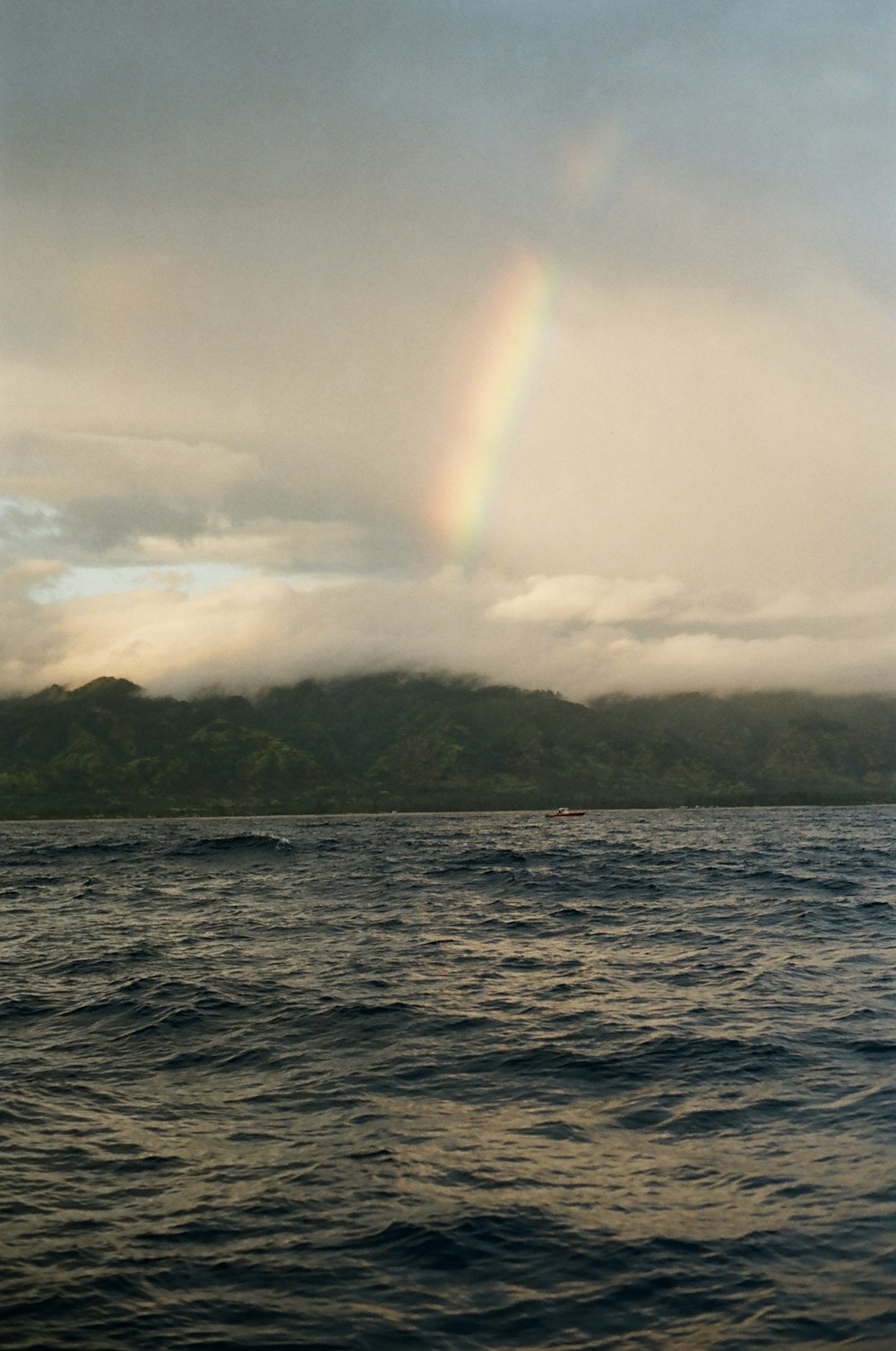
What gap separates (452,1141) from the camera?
Answer: 56.1 feet

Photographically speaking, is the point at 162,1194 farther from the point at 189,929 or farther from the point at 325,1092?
the point at 189,929

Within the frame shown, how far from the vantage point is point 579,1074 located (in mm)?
20844

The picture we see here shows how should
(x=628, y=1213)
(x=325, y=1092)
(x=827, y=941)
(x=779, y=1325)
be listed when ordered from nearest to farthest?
(x=779, y=1325) < (x=628, y=1213) < (x=325, y=1092) < (x=827, y=941)

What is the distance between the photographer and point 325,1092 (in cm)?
2002

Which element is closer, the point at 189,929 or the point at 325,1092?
the point at 325,1092

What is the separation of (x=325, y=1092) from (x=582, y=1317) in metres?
9.48

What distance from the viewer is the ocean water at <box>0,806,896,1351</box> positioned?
1167 cm

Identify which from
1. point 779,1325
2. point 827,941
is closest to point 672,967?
point 827,941

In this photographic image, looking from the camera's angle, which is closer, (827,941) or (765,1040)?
(765,1040)

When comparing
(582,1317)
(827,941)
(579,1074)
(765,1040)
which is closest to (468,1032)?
(579,1074)

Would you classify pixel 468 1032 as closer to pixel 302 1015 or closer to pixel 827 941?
pixel 302 1015

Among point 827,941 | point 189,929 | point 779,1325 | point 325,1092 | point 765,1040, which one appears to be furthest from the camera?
point 189,929

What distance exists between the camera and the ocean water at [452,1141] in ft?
38.3

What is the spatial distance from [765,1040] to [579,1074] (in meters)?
5.11
